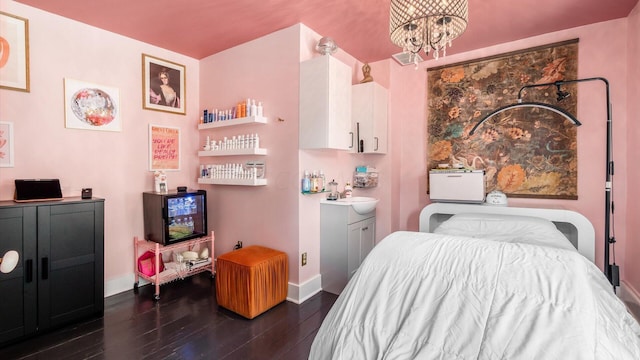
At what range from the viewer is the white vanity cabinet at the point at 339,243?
9.54ft

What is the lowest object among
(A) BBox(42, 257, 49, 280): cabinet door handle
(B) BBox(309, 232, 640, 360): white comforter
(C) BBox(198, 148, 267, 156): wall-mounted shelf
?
(A) BBox(42, 257, 49, 280): cabinet door handle

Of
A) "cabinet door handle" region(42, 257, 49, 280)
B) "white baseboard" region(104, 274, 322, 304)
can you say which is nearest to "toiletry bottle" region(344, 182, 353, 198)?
"white baseboard" region(104, 274, 322, 304)

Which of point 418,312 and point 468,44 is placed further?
point 468,44

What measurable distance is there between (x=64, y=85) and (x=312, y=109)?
2198 mm

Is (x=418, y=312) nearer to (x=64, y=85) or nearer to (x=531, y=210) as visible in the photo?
(x=531, y=210)

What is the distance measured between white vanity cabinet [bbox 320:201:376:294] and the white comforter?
1.37m

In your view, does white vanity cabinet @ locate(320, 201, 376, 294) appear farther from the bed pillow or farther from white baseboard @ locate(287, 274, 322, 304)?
the bed pillow

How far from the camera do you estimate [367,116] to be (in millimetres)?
3420

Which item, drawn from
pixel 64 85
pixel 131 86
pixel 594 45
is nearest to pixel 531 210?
pixel 594 45

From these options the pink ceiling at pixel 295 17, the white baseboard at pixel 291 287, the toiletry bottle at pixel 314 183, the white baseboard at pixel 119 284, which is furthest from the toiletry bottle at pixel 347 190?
the white baseboard at pixel 119 284

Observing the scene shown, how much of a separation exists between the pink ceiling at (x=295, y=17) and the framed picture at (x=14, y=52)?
0.20 metres

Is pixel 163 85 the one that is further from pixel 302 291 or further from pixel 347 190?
pixel 302 291

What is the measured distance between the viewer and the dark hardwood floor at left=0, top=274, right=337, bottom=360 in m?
2.01

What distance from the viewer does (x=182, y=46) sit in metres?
3.24
